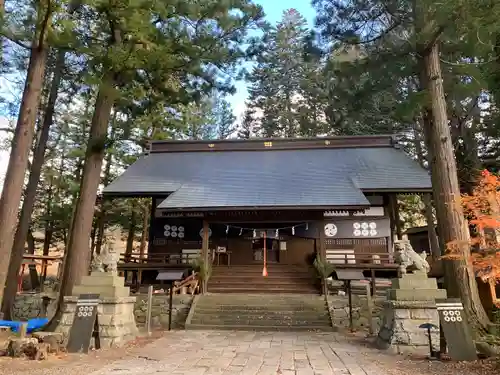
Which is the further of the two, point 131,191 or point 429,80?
point 131,191

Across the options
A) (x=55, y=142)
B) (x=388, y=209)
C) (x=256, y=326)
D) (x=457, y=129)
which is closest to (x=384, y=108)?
(x=457, y=129)

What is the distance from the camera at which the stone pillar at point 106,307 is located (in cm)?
680

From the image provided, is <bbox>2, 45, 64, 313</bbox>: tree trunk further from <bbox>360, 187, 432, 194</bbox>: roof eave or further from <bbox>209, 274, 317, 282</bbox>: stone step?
<bbox>360, 187, 432, 194</bbox>: roof eave

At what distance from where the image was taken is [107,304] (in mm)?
6898

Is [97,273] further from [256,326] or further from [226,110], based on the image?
[226,110]

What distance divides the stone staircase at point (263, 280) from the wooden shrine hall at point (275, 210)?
0.04 m

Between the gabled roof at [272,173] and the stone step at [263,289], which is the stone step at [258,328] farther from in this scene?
the gabled roof at [272,173]

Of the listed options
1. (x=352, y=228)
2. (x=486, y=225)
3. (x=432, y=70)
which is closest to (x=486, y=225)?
(x=486, y=225)

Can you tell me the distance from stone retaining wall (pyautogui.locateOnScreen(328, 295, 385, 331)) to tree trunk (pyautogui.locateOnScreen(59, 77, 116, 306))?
20.9 feet

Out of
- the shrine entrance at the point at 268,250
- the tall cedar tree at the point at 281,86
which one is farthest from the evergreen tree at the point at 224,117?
the shrine entrance at the point at 268,250

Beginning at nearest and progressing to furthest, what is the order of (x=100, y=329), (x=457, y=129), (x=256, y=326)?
(x=100, y=329)
(x=256, y=326)
(x=457, y=129)

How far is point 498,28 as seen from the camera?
17.8 ft

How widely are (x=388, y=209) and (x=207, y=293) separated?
7.73 meters

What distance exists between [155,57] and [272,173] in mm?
9275
